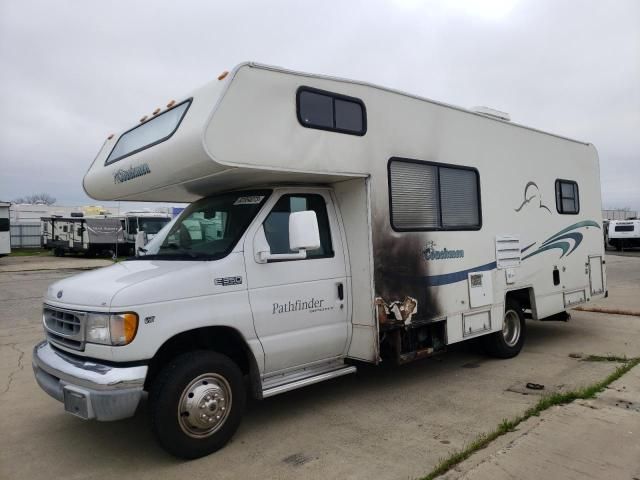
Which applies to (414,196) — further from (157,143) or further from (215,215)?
(157,143)

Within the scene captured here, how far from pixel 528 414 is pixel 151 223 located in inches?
1014

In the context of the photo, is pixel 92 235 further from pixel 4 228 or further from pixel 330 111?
pixel 330 111

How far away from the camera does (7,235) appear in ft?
83.1

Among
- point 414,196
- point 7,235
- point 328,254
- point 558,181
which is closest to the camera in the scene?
point 328,254

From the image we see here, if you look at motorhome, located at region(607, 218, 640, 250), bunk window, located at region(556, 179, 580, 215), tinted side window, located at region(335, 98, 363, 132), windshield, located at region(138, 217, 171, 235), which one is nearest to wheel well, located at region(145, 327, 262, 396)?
tinted side window, located at region(335, 98, 363, 132)

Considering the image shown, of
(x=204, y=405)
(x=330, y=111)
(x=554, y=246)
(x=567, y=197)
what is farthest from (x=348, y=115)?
(x=567, y=197)

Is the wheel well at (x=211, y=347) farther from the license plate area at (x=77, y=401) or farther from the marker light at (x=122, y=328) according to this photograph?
the license plate area at (x=77, y=401)

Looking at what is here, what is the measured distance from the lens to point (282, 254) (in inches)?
182

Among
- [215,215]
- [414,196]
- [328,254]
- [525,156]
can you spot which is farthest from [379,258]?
[525,156]

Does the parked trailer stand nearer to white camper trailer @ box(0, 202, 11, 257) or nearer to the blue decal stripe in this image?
white camper trailer @ box(0, 202, 11, 257)

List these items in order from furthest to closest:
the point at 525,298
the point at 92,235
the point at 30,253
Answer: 1. the point at 30,253
2. the point at 92,235
3. the point at 525,298

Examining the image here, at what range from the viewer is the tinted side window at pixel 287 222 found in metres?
4.70

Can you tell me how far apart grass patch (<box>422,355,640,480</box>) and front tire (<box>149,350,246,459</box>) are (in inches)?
62.9

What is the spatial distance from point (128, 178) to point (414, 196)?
9.58ft
